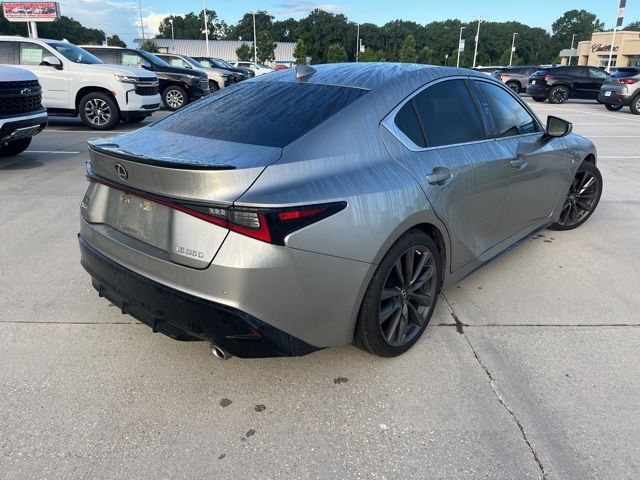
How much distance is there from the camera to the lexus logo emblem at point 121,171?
99.3 inches

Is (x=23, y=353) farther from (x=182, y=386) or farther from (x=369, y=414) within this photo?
(x=369, y=414)

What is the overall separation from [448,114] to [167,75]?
13.8 m

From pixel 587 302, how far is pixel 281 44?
109909 mm

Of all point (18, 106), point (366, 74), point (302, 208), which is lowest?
point (18, 106)

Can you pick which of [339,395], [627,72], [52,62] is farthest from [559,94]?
[339,395]

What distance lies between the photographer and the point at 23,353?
298cm

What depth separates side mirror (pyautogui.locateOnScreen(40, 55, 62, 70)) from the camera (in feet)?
34.7

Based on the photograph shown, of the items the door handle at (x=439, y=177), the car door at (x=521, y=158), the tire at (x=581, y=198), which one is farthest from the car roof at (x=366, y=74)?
the tire at (x=581, y=198)

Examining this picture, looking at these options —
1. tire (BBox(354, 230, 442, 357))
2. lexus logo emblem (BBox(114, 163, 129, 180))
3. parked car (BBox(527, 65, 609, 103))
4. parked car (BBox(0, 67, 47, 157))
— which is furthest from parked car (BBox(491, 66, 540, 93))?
lexus logo emblem (BBox(114, 163, 129, 180))

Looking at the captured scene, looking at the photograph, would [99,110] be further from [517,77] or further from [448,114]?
[517,77]

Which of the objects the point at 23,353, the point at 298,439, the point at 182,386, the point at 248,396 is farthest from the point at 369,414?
the point at 23,353

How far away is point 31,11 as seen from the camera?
92.8 feet

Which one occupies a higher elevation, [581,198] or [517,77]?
[517,77]

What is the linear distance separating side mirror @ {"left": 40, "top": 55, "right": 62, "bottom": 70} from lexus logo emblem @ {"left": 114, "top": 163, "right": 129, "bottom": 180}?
383 inches
